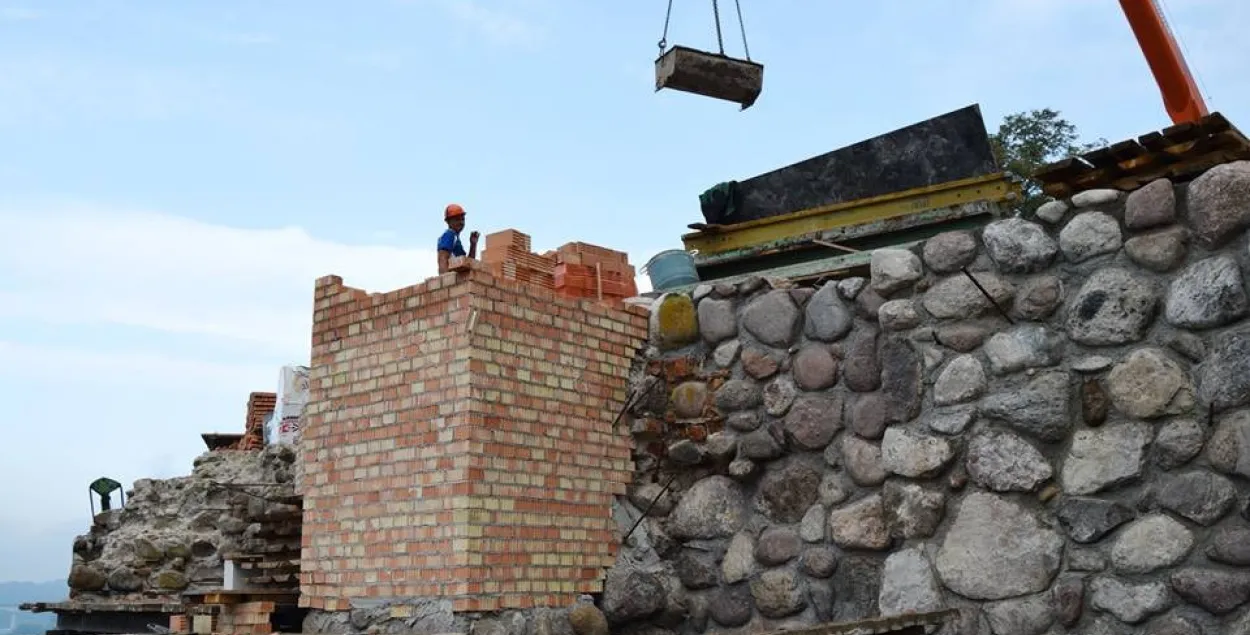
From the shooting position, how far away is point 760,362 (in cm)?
668

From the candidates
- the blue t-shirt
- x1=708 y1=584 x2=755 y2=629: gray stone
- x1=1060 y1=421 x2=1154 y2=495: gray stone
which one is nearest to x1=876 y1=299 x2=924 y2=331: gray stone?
x1=1060 y1=421 x2=1154 y2=495: gray stone

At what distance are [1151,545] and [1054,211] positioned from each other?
164cm

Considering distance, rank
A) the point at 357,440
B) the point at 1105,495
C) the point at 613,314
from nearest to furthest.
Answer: the point at 1105,495, the point at 357,440, the point at 613,314

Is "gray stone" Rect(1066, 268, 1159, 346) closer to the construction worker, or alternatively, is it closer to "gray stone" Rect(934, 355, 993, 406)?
"gray stone" Rect(934, 355, 993, 406)

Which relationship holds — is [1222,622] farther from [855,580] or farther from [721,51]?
[721,51]

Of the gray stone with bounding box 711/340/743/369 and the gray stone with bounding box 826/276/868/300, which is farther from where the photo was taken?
the gray stone with bounding box 711/340/743/369

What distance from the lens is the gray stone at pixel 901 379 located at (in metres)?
5.98

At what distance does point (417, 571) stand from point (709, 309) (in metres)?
2.24

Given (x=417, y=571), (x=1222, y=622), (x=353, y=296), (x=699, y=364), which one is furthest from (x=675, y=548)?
(x=1222, y=622)

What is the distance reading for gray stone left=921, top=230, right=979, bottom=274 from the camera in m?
5.98

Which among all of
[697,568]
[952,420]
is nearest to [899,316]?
[952,420]

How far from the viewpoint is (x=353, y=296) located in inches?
269

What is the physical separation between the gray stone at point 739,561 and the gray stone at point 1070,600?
1643mm

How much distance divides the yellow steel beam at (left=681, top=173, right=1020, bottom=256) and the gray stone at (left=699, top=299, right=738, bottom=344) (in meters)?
1.02
